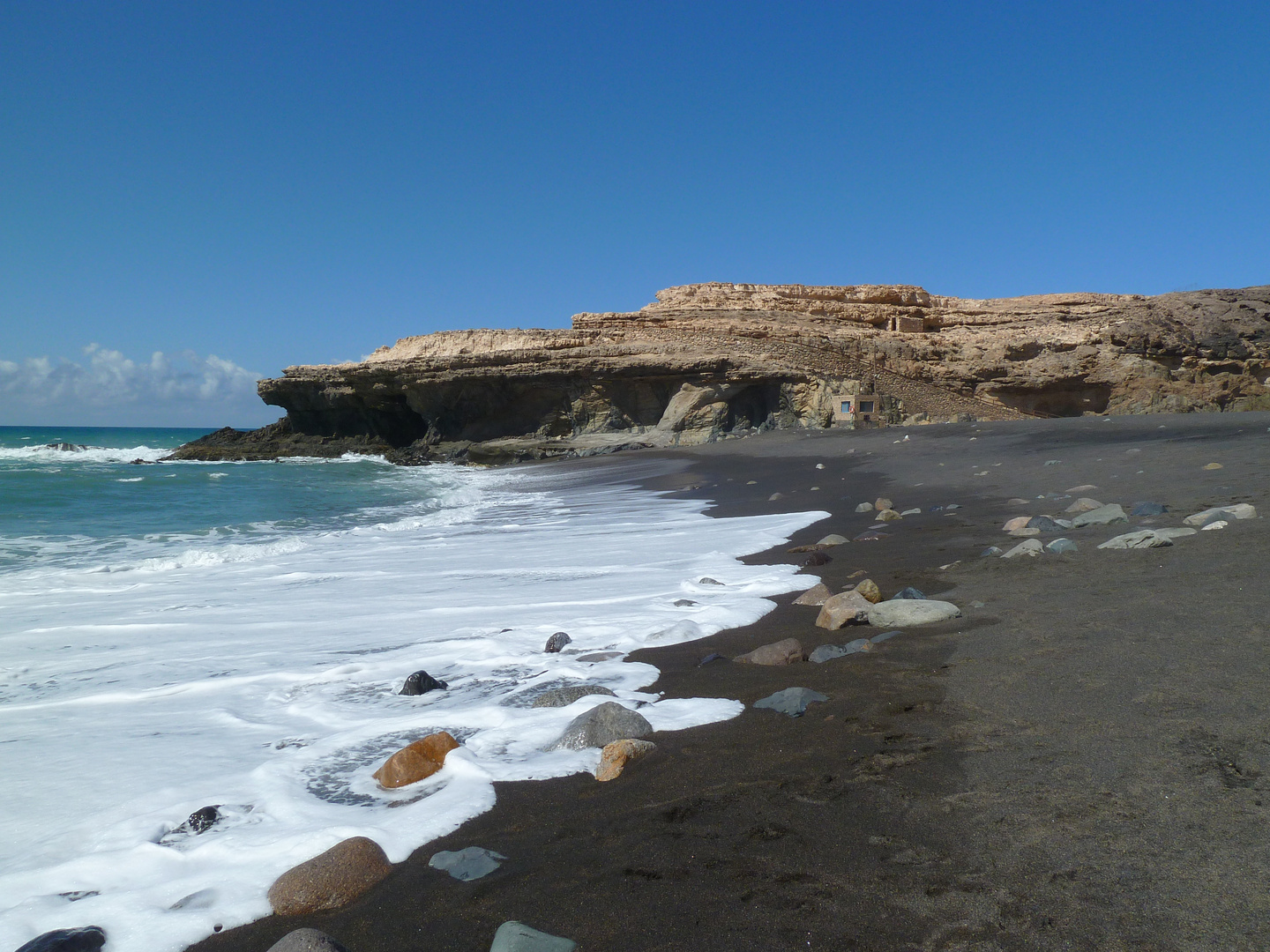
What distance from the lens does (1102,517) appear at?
5.10m

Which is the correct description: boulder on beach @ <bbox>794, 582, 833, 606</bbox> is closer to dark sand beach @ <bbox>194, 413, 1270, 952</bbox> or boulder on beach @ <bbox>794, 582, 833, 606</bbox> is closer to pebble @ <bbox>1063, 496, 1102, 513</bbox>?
dark sand beach @ <bbox>194, 413, 1270, 952</bbox>

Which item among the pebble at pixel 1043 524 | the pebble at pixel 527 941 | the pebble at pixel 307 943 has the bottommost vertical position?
the pebble at pixel 307 943

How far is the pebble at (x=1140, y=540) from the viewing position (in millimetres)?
4105

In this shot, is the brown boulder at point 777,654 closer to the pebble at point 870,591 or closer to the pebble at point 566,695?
the pebble at point 566,695

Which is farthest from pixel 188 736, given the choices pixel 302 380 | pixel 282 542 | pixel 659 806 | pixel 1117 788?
pixel 302 380

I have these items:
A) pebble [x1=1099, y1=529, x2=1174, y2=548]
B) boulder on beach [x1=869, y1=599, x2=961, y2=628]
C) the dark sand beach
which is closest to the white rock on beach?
pebble [x1=1099, y1=529, x2=1174, y2=548]

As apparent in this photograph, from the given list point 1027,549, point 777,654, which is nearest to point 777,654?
point 777,654

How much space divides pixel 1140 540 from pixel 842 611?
1.84m

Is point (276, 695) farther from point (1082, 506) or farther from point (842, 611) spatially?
A: point (1082, 506)

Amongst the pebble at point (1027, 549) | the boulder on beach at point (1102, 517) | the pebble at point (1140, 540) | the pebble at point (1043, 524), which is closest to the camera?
the pebble at point (1140, 540)

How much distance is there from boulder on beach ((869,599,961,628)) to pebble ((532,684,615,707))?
1.36 meters

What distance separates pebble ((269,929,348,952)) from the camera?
5.19 ft

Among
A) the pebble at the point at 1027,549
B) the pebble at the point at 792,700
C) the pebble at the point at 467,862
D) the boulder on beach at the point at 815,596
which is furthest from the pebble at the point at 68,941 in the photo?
the pebble at the point at 1027,549

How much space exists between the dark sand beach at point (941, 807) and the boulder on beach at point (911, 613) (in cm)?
11
